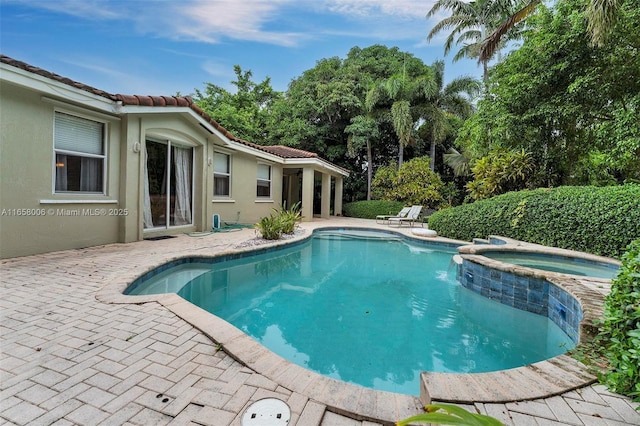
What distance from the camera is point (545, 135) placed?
1238cm

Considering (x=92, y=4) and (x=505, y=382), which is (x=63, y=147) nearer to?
(x=92, y=4)

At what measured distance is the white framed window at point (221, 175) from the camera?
1189 cm

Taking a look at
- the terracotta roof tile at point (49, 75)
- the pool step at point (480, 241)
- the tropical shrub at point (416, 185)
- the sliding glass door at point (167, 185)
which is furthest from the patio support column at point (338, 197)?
the terracotta roof tile at point (49, 75)

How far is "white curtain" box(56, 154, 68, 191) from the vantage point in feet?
21.2

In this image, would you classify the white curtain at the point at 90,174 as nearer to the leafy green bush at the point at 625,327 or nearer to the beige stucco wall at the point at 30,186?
the beige stucco wall at the point at 30,186

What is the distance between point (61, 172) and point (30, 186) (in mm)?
739

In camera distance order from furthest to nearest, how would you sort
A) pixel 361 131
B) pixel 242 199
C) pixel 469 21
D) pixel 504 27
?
pixel 361 131 → pixel 469 21 → pixel 504 27 → pixel 242 199

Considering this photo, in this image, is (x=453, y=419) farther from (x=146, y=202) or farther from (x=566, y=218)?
(x=566, y=218)

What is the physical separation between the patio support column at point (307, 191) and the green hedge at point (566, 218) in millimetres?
7762

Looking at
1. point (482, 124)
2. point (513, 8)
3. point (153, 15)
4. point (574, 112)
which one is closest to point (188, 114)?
point (153, 15)

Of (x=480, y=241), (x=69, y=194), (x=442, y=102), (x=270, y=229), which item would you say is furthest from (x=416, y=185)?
(x=69, y=194)

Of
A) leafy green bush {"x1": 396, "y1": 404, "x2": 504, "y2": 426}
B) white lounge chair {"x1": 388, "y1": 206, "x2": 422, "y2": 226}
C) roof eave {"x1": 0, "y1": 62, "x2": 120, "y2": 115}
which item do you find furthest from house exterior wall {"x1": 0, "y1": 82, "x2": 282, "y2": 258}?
white lounge chair {"x1": 388, "y1": 206, "x2": 422, "y2": 226}

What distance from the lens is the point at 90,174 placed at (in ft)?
23.4

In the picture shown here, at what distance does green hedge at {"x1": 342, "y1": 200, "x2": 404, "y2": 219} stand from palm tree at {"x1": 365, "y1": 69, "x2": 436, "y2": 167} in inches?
124
